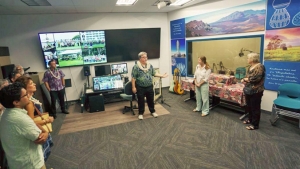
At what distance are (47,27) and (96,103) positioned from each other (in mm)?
2711

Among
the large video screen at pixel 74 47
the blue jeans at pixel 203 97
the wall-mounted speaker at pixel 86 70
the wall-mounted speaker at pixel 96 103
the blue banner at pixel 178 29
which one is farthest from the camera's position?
the blue banner at pixel 178 29

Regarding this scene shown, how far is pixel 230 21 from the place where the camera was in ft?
14.9

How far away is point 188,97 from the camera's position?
18.8ft

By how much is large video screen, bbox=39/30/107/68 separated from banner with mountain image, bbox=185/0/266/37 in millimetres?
2851

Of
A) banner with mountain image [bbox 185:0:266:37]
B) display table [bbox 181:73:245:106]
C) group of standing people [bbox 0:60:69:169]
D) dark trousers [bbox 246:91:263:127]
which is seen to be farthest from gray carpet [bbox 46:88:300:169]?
banner with mountain image [bbox 185:0:266:37]

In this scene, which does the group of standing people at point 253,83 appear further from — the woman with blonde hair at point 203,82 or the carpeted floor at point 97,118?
the carpeted floor at point 97,118

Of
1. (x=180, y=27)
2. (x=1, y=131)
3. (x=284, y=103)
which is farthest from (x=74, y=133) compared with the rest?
(x=180, y=27)

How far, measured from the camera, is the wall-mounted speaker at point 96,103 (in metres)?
4.85

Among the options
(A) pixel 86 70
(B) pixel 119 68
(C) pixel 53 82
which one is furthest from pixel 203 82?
(C) pixel 53 82

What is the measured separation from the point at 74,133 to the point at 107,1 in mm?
3081

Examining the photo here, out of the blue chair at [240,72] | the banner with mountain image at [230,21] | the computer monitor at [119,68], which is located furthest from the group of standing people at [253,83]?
the computer monitor at [119,68]

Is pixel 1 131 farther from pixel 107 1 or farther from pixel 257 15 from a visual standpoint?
pixel 257 15

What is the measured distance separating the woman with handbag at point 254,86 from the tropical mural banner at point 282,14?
983mm

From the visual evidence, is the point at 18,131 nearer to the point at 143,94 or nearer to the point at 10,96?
the point at 10,96
